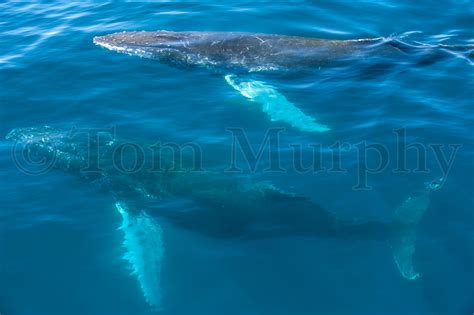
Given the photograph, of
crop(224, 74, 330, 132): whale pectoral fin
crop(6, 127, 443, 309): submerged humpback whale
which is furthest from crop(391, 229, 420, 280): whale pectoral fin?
crop(224, 74, 330, 132): whale pectoral fin

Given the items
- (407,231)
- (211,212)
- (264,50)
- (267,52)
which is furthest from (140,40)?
(407,231)

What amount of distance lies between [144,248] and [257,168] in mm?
4054

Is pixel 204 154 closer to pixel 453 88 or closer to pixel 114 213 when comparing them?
pixel 114 213

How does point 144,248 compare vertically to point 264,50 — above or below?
below

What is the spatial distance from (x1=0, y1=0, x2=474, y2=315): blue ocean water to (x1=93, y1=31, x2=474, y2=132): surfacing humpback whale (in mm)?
465

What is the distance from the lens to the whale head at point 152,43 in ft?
74.0

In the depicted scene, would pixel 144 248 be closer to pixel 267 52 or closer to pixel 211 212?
pixel 211 212

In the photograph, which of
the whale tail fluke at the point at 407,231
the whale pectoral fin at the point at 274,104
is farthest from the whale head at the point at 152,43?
the whale tail fluke at the point at 407,231

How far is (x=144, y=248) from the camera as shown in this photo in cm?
1409

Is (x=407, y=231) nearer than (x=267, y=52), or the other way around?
(x=407, y=231)

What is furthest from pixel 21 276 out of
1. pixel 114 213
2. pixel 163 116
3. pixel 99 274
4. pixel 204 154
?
pixel 163 116

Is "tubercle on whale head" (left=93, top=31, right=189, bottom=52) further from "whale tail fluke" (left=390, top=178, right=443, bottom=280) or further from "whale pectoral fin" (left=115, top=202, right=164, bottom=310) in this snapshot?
"whale tail fluke" (left=390, top=178, right=443, bottom=280)

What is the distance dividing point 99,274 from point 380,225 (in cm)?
682

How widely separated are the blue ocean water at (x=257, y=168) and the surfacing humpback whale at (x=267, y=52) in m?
0.47
